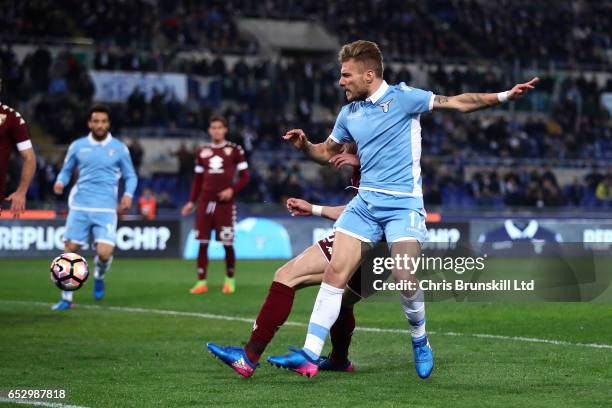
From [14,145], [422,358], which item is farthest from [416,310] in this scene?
[14,145]

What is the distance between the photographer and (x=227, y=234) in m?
16.5

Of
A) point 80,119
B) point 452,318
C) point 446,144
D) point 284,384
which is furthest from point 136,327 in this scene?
point 446,144

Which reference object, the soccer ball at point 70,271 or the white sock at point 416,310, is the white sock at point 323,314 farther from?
the soccer ball at point 70,271

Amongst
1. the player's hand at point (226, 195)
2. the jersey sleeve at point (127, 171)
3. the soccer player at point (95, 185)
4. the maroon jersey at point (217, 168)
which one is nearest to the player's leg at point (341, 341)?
the soccer player at point (95, 185)

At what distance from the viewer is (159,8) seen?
34375 mm

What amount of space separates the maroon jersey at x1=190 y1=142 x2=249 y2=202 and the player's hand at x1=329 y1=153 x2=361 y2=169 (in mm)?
8748

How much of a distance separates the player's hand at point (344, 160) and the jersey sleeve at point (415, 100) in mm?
593

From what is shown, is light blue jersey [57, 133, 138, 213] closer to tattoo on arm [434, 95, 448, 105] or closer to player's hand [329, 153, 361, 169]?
player's hand [329, 153, 361, 169]

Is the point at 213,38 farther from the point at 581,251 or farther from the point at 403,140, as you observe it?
the point at 403,140

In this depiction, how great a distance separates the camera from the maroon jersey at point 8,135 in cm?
1038

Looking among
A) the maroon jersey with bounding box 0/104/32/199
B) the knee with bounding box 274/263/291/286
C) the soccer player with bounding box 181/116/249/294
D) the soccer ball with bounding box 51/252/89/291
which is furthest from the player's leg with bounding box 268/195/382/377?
the soccer player with bounding box 181/116/249/294

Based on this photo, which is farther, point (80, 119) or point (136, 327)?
point (80, 119)

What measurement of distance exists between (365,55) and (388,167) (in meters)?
0.78

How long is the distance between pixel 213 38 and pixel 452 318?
933 inches
